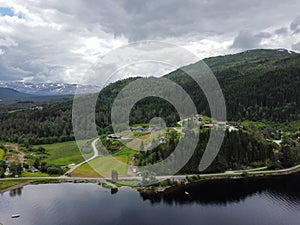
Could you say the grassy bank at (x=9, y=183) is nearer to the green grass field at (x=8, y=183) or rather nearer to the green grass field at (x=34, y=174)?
the green grass field at (x=8, y=183)

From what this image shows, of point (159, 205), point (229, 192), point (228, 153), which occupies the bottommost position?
point (159, 205)

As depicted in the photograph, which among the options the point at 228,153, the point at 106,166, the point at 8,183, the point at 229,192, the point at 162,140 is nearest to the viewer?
the point at 229,192

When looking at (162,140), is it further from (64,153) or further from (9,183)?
(9,183)

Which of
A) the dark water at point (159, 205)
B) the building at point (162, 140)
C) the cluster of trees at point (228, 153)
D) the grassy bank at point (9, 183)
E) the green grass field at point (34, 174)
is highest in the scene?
the building at point (162, 140)

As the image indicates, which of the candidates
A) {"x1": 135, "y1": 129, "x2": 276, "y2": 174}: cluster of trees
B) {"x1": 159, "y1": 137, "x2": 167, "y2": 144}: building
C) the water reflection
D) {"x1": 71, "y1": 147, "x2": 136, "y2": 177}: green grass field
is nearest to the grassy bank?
{"x1": 71, "y1": 147, "x2": 136, "y2": 177}: green grass field

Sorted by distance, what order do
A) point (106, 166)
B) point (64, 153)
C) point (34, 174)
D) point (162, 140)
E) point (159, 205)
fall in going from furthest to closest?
1. point (64, 153)
2. point (162, 140)
3. point (106, 166)
4. point (34, 174)
5. point (159, 205)

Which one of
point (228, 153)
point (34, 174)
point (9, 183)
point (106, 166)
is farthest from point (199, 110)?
point (9, 183)

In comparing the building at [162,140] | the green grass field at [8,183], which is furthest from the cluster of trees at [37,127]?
the building at [162,140]
